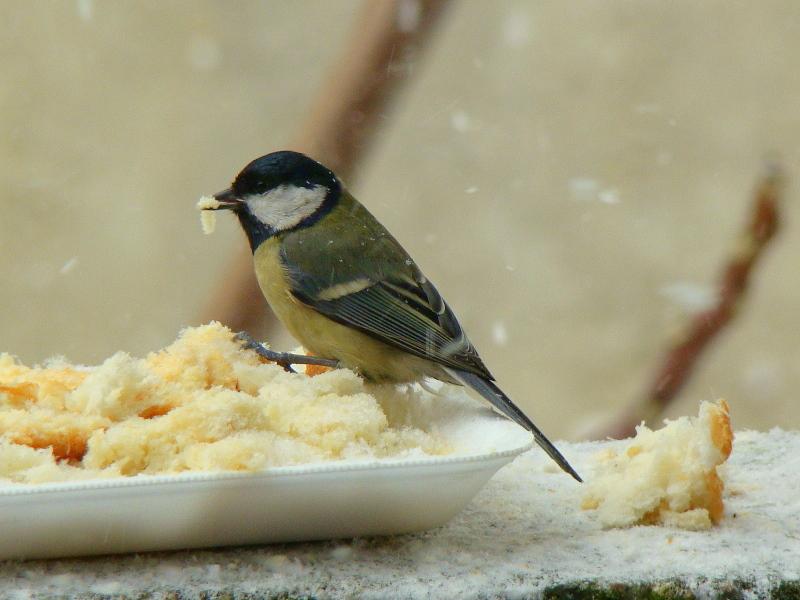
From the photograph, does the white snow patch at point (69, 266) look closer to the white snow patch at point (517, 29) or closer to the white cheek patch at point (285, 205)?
the white snow patch at point (517, 29)

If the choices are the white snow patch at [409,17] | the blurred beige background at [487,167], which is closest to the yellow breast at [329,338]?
the white snow patch at [409,17]

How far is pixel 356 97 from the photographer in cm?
199

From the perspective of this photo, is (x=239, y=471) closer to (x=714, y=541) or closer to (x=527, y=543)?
(x=527, y=543)

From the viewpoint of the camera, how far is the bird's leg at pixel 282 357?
4.64 ft

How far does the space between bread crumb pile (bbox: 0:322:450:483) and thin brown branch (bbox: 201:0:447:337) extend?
0.82 meters

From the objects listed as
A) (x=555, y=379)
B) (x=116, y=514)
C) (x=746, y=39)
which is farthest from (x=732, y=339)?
(x=116, y=514)

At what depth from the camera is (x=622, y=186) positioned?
446cm

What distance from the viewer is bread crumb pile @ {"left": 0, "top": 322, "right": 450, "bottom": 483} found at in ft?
3.38

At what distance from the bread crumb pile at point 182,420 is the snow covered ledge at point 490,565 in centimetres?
9

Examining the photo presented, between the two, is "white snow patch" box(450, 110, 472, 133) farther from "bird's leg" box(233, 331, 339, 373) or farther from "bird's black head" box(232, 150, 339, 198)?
"bird's leg" box(233, 331, 339, 373)

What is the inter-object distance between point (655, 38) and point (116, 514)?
396 centimetres

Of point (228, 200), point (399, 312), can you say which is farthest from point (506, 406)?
point (228, 200)

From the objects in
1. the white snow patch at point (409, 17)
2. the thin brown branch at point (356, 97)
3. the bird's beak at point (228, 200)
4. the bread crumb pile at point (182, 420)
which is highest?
the white snow patch at point (409, 17)

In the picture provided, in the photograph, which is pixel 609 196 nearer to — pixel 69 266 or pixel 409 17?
pixel 69 266
